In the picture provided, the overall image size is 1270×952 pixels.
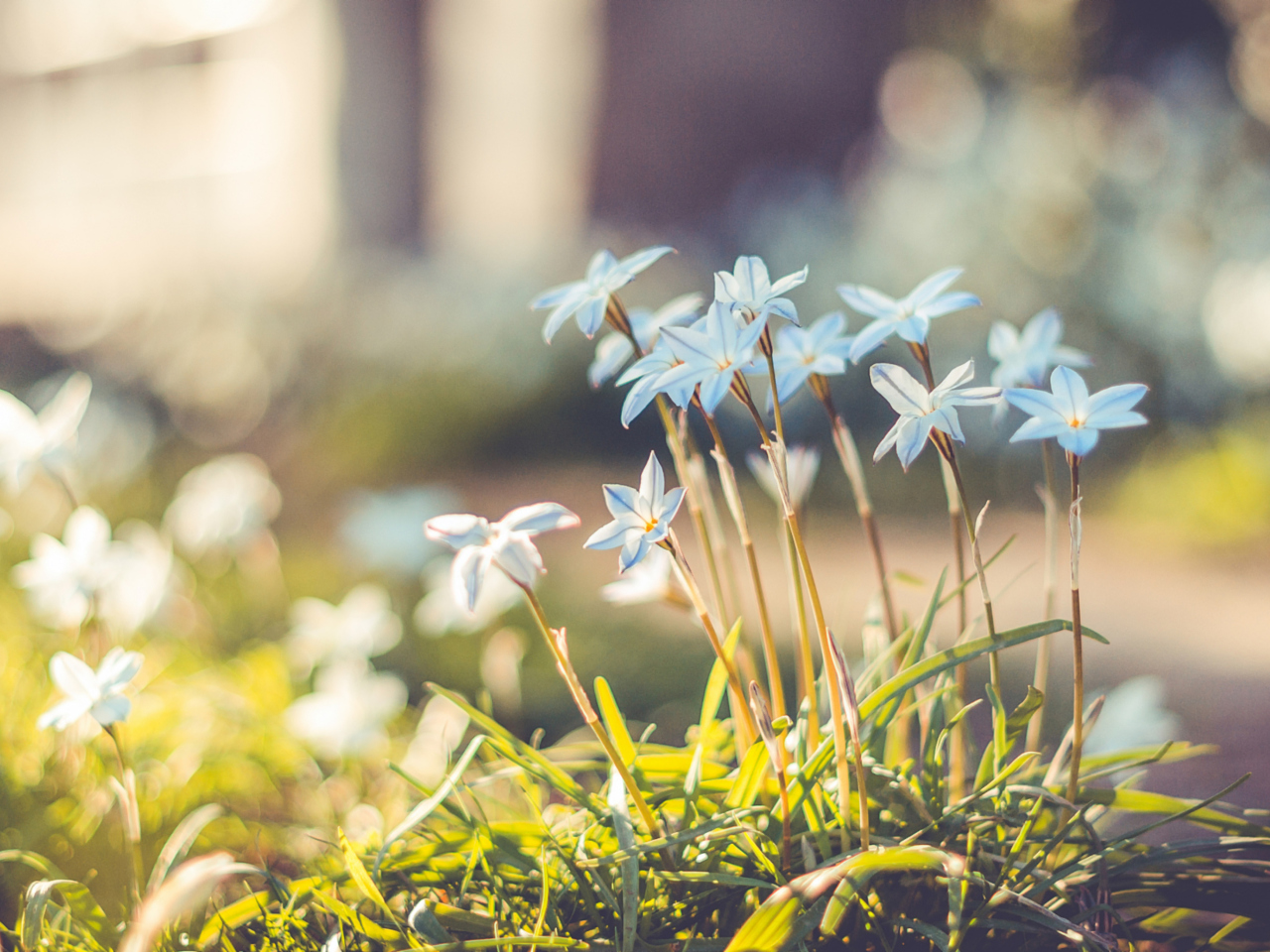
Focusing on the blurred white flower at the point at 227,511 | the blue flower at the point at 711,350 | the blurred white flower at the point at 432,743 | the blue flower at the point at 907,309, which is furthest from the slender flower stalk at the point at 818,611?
the blurred white flower at the point at 227,511

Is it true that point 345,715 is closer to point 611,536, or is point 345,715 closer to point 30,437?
point 30,437

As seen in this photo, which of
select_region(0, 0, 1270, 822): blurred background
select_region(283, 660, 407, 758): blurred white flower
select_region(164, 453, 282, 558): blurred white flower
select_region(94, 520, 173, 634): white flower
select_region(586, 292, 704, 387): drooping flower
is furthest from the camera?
select_region(0, 0, 1270, 822): blurred background

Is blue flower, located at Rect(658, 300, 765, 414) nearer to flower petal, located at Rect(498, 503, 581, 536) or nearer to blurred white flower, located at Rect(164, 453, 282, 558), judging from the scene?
flower petal, located at Rect(498, 503, 581, 536)

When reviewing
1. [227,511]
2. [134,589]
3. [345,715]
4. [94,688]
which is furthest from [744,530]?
[227,511]

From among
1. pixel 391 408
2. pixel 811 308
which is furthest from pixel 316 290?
pixel 811 308

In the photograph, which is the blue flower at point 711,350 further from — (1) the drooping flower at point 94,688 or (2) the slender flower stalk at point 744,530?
(1) the drooping flower at point 94,688

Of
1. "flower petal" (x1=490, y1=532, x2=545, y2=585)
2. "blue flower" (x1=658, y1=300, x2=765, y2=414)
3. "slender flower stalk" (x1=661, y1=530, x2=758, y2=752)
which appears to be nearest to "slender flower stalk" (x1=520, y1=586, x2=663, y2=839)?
"flower petal" (x1=490, y1=532, x2=545, y2=585)

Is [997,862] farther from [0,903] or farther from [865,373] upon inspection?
[865,373]
